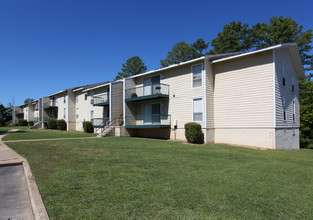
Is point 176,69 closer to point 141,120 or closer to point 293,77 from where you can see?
point 141,120

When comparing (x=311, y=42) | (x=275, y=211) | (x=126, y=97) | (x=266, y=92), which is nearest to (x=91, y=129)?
(x=126, y=97)

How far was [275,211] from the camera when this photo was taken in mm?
3848

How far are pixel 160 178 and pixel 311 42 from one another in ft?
117

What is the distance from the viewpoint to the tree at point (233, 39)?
3719 cm

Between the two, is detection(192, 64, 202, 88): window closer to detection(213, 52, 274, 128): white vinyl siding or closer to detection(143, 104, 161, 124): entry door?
detection(213, 52, 274, 128): white vinyl siding

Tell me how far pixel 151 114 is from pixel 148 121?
1.24 m

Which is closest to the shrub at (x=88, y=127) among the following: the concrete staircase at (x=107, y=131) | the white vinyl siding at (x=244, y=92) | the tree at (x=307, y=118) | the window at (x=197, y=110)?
the concrete staircase at (x=107, y=131)

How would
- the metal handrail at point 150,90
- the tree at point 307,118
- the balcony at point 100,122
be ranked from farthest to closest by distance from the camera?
the balcony at point 100,122 < the tree at point 307,118 < the metal handrail at point 150,90

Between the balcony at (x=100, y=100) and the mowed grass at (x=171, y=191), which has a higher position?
the balcony at (x=100, y=100)

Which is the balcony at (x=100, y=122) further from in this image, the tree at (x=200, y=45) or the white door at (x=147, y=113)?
the tree at (x=200, y=45)

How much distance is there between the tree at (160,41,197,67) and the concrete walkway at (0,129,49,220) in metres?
40.3

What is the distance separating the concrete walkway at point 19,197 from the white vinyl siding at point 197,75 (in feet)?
41.8

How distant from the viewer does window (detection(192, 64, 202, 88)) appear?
16812mm

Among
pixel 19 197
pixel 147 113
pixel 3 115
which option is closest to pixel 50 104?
pixel 3 115
